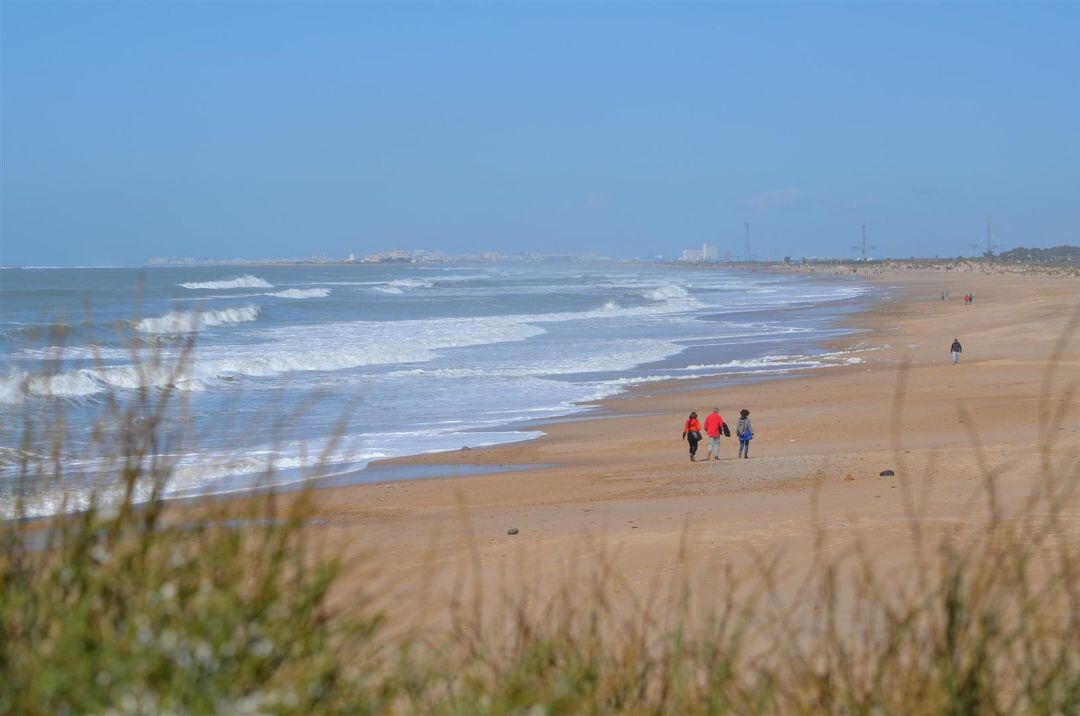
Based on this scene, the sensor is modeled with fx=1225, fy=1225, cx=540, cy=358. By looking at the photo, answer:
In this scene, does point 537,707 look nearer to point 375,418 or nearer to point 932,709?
point 932,709

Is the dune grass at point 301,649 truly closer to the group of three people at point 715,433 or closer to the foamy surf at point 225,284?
the group of three people at point 715,433

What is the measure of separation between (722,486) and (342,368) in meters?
18.9

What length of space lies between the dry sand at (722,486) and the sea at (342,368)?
3.16ft

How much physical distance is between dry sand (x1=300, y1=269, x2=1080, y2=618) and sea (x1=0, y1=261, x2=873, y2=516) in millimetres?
964

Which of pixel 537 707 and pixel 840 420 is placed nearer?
pixel 537 707

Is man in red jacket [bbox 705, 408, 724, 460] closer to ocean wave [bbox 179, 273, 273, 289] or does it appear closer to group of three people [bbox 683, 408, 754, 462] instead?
group of three people [bbox 683, 408, 754, 462]

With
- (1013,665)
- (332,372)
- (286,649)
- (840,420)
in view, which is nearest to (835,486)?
(840,420)

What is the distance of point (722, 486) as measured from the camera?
1373 centimetres

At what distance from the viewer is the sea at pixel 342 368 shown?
5.21 metres

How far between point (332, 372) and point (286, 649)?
2723 centimetres

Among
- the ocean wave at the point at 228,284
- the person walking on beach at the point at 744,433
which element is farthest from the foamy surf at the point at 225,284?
the person walking on beach at the point at 744,433

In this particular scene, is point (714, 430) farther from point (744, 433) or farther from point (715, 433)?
point (744, 433)

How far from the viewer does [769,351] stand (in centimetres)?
3344

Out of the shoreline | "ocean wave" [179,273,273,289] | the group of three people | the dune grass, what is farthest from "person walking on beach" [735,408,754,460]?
"ocean wave" [179,273,273,289]
